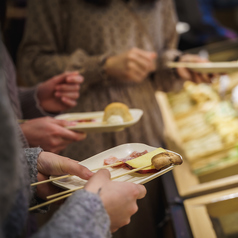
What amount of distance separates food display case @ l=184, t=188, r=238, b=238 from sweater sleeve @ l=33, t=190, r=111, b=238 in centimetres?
52

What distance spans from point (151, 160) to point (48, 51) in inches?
51.9

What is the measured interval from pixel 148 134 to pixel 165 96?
143 cm

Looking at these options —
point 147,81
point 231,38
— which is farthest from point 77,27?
point 231,38

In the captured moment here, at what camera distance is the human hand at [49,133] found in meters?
1.06

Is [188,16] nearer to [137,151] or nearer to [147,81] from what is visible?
[147,81]

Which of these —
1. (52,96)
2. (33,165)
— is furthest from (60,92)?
(33,165)

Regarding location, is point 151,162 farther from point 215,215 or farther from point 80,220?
point 215,215

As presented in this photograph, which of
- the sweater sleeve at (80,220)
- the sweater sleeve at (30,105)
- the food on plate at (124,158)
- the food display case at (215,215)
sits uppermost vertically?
the sweater sleeve at (30,105)

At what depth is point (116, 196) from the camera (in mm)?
583

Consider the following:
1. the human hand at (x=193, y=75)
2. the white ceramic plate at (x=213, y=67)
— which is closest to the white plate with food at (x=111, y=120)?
the white ceramic plate at (x=213, y=67)

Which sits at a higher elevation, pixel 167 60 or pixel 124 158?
pixel 167 60

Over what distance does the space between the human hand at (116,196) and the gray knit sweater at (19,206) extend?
3 cm

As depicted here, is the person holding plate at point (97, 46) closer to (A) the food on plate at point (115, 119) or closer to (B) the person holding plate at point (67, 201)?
(A) the food on plate at point (115, 119)

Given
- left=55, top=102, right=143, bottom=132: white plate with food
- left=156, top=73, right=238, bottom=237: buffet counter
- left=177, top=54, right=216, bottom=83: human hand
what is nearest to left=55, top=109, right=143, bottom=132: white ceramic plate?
left=55, top=102, right=143, bottom=132: white plate with food
